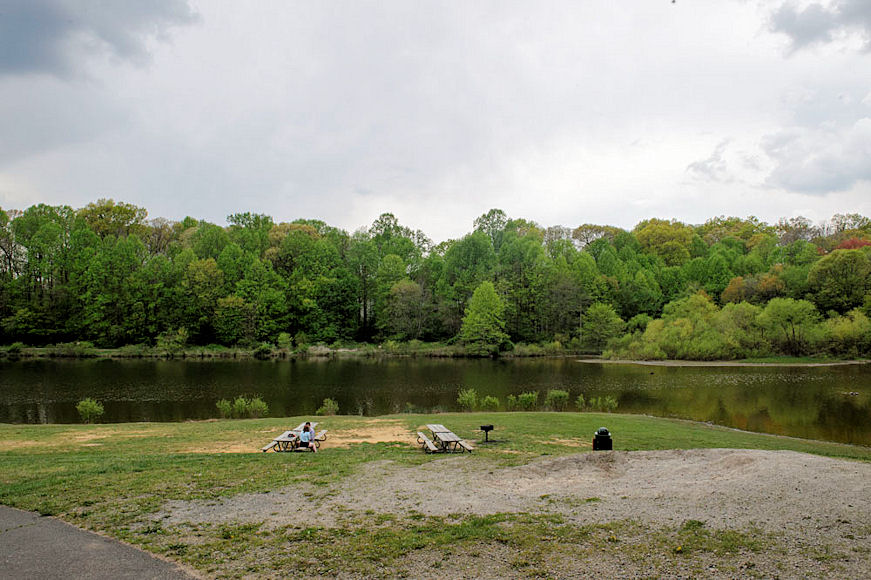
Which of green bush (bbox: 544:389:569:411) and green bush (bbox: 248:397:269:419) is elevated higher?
green bush (bbox: 248:397:269:419)

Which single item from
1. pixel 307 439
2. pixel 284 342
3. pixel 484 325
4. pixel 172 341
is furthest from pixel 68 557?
pixel 172 341

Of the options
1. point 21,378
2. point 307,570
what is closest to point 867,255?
point 307,570

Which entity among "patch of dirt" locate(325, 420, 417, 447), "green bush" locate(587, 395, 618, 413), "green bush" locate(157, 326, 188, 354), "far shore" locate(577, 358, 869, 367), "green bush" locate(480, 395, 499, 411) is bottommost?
"far shore" locate(577, 358, 869, 367)

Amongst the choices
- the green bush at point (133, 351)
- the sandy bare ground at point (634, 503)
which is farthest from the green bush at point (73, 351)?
the sandy bare ground at point (634, 503)

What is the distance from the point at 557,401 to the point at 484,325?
3838cm

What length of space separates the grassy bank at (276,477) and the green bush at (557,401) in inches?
249

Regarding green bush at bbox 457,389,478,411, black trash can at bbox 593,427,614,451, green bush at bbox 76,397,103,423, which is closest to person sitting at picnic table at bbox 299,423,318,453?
black trash can at bbox 593,427,614,451

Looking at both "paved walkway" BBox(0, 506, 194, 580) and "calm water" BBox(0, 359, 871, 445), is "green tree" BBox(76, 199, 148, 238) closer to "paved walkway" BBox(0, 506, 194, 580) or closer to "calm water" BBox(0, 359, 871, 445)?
"calm water" BBox(0, 359, 871, 445)

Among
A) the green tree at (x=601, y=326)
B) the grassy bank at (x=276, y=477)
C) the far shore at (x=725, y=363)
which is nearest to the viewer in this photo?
the grassy bank at (x=276, y=477)

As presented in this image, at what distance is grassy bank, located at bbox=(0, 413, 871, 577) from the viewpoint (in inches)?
228

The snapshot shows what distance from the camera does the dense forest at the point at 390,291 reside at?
57.5 m

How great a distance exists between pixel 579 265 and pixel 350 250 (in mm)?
37090

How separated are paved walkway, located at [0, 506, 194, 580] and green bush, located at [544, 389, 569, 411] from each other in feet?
72.1

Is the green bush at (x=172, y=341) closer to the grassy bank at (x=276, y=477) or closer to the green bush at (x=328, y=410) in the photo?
the green bush at (x=328, y=410)
